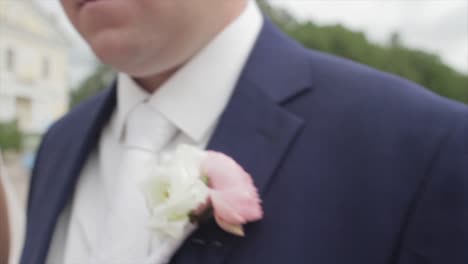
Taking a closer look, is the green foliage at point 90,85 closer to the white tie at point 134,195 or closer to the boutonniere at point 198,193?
the white tie at point 134,195

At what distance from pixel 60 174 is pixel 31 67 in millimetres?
25245

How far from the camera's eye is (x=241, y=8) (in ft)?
4.39

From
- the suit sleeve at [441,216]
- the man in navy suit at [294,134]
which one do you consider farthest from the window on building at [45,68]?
the suit sleeve at [441,216]

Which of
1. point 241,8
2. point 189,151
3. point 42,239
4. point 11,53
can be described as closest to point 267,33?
point 241,8

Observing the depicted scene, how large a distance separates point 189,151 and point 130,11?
31cm

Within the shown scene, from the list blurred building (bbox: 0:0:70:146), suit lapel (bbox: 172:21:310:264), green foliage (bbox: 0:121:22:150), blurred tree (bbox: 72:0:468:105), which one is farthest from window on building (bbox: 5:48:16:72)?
suit lapel (bbox: 172:21:310:264)

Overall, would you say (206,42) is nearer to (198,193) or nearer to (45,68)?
(198,193)

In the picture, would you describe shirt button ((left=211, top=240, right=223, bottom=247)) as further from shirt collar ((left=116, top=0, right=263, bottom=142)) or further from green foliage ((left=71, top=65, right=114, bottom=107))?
green foliage ((left=71, top=65, right=114, bottom=107))

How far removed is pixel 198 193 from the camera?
1.05 m

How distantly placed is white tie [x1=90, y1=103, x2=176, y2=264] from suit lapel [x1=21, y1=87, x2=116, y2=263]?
209 millimetres

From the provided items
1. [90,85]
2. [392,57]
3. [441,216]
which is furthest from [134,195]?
[90,85]

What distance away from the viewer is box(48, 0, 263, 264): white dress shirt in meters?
1.25

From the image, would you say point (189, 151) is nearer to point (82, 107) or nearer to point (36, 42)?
point (82, 107)

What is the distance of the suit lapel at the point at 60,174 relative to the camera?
4.66 feet
